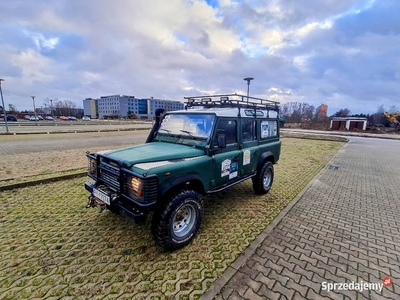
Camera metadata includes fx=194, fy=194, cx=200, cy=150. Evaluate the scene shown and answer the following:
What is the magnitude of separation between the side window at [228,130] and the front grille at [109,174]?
1.76m

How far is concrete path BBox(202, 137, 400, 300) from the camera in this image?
7.67ft

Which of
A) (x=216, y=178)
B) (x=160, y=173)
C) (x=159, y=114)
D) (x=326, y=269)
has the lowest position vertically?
(x=326, y=269)

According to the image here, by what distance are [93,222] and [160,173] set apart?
206 centimetres

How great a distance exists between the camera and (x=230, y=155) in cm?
386

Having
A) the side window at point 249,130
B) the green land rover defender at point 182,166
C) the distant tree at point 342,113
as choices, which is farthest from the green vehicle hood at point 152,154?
the distant tree at point 342,113

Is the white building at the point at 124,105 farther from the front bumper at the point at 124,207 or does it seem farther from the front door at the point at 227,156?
the front bumper at the point at 124,207

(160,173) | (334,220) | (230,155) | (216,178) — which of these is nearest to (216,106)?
(230,155)

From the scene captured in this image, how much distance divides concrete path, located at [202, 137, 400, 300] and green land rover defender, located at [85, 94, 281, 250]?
1.03 meters

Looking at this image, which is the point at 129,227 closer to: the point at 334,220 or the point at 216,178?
the point at 216,178

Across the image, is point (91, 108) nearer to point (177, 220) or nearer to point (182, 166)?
point (177, 220)

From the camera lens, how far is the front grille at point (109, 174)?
9.47ft

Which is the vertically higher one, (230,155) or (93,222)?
(230,155)

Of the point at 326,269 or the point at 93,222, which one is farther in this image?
the point at 93,222

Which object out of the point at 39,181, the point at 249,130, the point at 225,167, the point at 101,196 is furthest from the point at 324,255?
the point at 39,181
